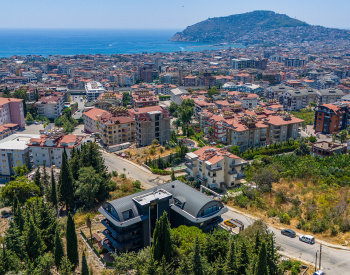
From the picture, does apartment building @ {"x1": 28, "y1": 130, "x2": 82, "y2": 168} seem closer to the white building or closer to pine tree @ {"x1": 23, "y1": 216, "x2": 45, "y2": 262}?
the white building

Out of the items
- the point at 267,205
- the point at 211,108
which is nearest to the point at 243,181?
the point at 267,205

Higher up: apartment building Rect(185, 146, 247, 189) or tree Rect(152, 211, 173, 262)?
tree Rect(152, 211, 173, 262)

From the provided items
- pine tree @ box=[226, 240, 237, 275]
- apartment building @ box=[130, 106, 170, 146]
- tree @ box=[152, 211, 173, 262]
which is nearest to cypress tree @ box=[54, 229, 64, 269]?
tree @ box=[152, 211, 173, 262]

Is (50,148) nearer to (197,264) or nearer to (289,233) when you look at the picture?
(289,233)

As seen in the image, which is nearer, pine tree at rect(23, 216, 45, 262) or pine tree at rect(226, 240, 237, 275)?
pine tree at rect(226, 240, 237, 275)

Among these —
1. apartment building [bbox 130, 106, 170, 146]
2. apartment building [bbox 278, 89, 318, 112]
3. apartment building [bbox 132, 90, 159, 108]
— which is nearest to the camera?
apartment building [bbox 130, 106, 170, 146]

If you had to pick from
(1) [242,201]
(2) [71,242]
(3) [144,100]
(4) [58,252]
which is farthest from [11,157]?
(1) [242,201]

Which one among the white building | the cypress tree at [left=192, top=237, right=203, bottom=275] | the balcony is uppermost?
the cypress tree at [left=192, top=237, right=203, bottom=275]
